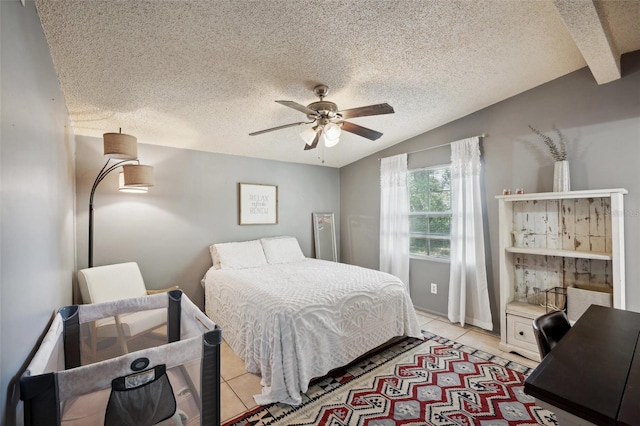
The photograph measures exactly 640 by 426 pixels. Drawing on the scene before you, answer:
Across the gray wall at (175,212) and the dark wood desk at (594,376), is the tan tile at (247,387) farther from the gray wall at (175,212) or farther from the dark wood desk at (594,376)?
the dark wood desk at (594,376)

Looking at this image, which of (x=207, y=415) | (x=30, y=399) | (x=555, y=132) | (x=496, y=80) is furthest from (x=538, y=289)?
(x=30, y=399)

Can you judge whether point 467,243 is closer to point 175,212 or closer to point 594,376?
point 594,376

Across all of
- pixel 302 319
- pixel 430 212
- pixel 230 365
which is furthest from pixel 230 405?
pixel 430 212

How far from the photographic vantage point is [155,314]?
2.10 m

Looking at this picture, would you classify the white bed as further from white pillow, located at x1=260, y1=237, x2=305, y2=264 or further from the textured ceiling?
the textured ceiling

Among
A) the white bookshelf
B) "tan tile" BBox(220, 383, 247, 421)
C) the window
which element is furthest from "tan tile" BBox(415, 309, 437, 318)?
"tan tile" BBox(220, 383, 247, 421)

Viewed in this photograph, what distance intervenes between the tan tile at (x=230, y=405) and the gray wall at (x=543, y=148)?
2736 millimetres

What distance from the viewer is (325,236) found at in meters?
4.92

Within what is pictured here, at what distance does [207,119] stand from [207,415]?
8.35 feet

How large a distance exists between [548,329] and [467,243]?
191 cm

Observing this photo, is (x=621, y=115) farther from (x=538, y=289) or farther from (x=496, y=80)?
(x=538, y=289)

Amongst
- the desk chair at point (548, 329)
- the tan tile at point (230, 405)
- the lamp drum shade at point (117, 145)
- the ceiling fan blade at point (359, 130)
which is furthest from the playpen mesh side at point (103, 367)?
the ceiling fan blade at point (359, 130)

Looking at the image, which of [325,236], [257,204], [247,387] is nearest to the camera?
[247,387]

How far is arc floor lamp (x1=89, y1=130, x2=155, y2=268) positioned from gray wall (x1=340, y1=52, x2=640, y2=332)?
3291 mm
